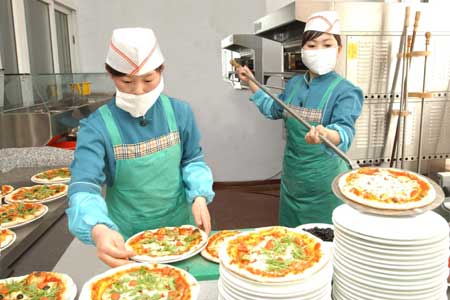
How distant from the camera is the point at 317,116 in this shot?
238cm

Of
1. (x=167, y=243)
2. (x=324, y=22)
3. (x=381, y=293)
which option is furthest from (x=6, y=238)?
(x=324, y=22)

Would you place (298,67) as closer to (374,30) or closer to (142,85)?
(374,30)

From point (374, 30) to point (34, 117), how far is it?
7.53 feet

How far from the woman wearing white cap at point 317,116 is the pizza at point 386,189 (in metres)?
0.95

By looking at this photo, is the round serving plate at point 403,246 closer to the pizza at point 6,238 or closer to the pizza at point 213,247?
the pizza at point 213,247

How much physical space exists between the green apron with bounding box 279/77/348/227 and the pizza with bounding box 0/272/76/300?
1582 millimetres

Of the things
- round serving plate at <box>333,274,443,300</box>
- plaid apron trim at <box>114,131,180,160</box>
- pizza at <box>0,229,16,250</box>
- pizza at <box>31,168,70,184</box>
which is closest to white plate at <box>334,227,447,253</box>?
round serving plate at <box>333,274,443,300</box>

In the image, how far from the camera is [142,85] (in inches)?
58.1

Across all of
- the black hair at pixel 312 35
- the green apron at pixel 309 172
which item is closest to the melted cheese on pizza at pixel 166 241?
the green apron at pixel 309 172

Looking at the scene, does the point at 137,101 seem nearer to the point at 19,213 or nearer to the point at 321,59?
the point at 19,213

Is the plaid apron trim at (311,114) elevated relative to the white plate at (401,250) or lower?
elevated

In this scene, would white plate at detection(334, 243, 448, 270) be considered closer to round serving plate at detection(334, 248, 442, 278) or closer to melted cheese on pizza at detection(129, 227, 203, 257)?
round serving plate at detection(334, 248, 442, 278)

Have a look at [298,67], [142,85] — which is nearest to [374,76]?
[298,67]

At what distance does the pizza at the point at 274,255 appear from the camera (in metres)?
0.90
